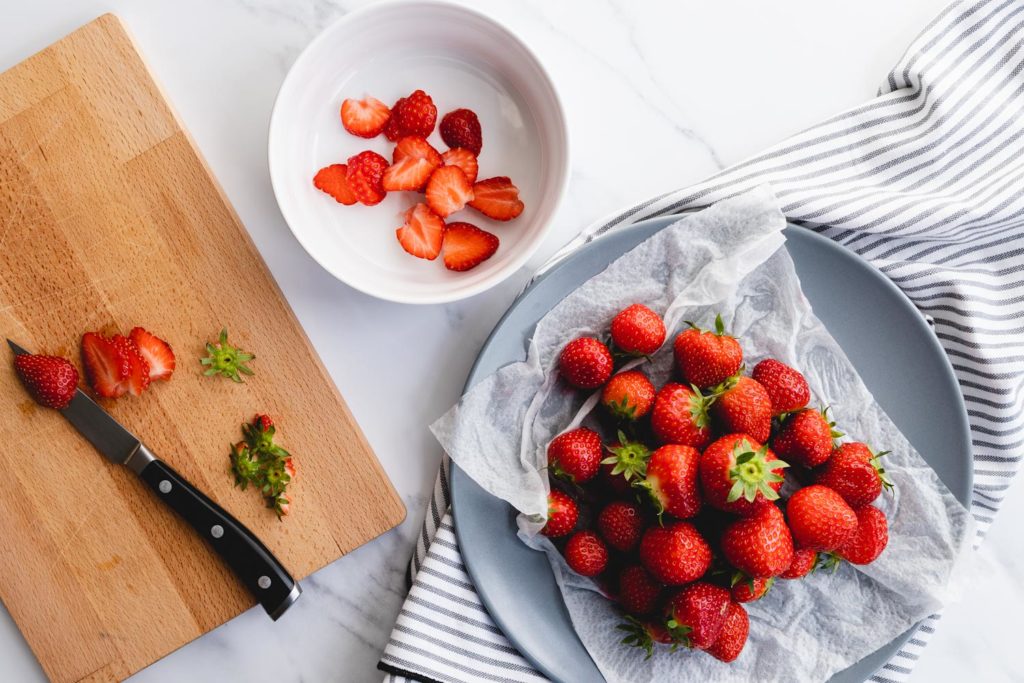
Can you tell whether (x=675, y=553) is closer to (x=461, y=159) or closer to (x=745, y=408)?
(x=745, y=408)

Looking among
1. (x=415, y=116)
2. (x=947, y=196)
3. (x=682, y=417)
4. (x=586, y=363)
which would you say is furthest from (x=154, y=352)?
(x=947, y=196)

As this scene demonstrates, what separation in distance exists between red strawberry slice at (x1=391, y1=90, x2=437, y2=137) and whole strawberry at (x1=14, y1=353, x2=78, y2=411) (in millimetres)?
547

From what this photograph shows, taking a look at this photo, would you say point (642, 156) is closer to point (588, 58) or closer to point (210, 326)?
point (588, 58)

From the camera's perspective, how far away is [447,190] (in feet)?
3.42

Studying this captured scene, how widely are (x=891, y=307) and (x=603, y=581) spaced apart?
1.70 ft

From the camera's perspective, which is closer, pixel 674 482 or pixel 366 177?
pixel 674 482

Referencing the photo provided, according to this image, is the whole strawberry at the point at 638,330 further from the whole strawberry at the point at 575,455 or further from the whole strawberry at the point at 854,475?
the whole strawberry at the point at 854,475

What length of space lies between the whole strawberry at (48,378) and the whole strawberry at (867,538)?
1.02 meters

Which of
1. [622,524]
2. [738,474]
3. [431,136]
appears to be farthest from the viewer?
[431,136]

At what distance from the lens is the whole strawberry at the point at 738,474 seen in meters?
0.88

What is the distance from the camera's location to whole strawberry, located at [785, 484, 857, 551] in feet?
3.08

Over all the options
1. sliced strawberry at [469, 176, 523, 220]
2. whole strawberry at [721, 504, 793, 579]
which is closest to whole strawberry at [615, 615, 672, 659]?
whole strawberry at [721, 504, 793, 579]

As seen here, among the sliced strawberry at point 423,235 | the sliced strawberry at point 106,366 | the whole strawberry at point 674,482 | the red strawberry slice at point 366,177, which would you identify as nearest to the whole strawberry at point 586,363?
the whole strawberry at point 674,482

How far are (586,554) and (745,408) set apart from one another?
0.27 m
